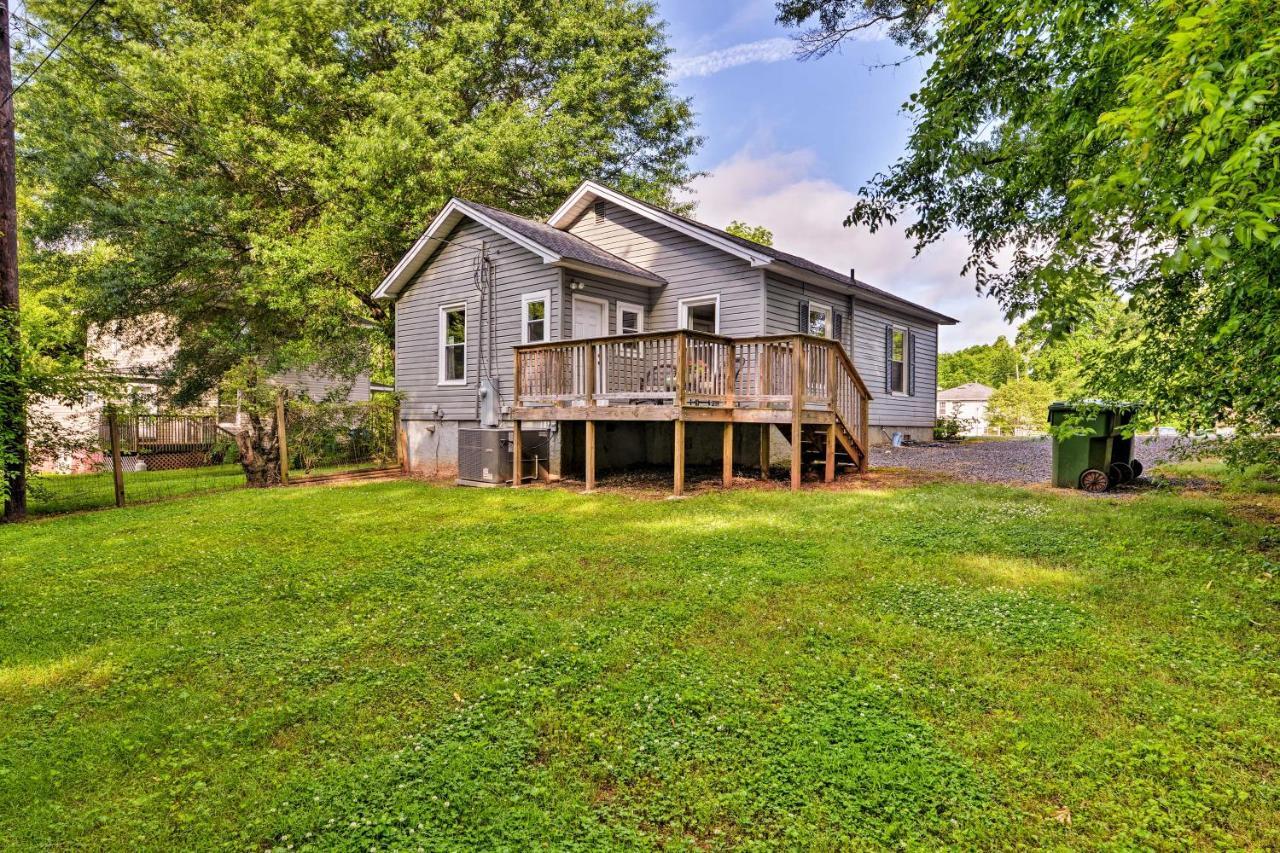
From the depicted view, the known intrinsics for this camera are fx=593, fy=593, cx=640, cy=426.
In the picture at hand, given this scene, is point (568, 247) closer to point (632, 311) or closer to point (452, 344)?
point (632, 311)

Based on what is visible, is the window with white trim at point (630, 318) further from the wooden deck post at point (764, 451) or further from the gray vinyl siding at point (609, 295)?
the wooden deck post at point (764, 451)

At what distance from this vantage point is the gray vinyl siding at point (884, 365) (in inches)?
572

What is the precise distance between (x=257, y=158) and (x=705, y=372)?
1459 centimetres

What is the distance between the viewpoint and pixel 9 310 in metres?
8.30

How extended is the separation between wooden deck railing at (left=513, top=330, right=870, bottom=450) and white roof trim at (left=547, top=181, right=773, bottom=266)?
7.93 feet

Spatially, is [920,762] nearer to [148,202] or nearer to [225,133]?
[148,202]

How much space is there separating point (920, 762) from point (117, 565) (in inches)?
278

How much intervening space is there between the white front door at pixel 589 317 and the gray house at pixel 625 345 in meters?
0.04

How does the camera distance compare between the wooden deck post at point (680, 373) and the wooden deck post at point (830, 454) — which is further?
the wooden deck post at point (830, 454)

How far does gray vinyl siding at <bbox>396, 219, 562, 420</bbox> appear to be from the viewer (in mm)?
11836

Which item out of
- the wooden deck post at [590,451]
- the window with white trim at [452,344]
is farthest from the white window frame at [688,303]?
the window with white trim at [452,344]

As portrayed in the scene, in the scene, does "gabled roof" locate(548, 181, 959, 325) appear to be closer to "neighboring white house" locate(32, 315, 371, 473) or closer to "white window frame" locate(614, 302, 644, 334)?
"white window frame" locate(614, 302, 644, 334)

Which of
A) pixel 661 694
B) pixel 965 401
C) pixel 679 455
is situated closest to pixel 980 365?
pixel 965 401

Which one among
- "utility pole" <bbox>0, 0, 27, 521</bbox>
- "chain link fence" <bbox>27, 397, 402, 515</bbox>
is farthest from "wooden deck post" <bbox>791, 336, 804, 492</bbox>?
"utility pole" <bbox>0, 0, 27, 521</bbox>
